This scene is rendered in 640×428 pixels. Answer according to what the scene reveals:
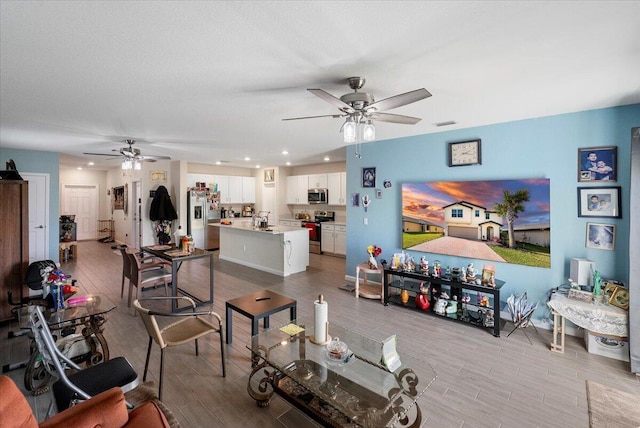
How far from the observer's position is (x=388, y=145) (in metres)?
4.69

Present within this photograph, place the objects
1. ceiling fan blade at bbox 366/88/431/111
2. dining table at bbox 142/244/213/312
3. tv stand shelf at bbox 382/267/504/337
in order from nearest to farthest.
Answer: ceiling fan blade at bbox 366/88/431/111, tv stand shelf at bbox 382/267/504/337, dining table at bbox 142/244/213/312

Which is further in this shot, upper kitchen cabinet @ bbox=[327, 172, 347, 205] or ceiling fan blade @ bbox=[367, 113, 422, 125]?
upper kitchen cabinet @ bbox=[327, 172, 347, 205]

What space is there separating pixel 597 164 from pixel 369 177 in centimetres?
280

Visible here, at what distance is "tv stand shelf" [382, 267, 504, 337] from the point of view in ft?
10.9

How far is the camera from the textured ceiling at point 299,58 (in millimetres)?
1535

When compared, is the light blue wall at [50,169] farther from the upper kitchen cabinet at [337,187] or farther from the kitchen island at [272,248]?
the upper kitchen cabinet at [337,187]

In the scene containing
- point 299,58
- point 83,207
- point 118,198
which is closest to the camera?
point 299,58

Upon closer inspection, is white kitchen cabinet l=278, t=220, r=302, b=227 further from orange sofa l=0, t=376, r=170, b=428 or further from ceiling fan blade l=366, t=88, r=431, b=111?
orange sofa l=0, t=376, r=170, b=428

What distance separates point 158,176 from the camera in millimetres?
7730

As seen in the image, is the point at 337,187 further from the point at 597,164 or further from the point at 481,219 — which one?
the point at 597,164

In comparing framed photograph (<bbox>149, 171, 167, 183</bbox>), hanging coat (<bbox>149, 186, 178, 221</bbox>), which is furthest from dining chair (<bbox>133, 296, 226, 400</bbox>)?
framed photograph (<bbox>149, 171, 167, 183</bbox>)

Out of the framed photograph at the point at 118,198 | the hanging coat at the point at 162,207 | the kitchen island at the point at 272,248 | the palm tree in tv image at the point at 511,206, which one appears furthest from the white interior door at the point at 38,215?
the palm tree in tv image at the point at 511,206

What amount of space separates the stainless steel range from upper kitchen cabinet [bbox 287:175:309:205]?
57 cm

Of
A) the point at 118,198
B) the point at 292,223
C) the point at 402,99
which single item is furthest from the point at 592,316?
the point at 118,198
